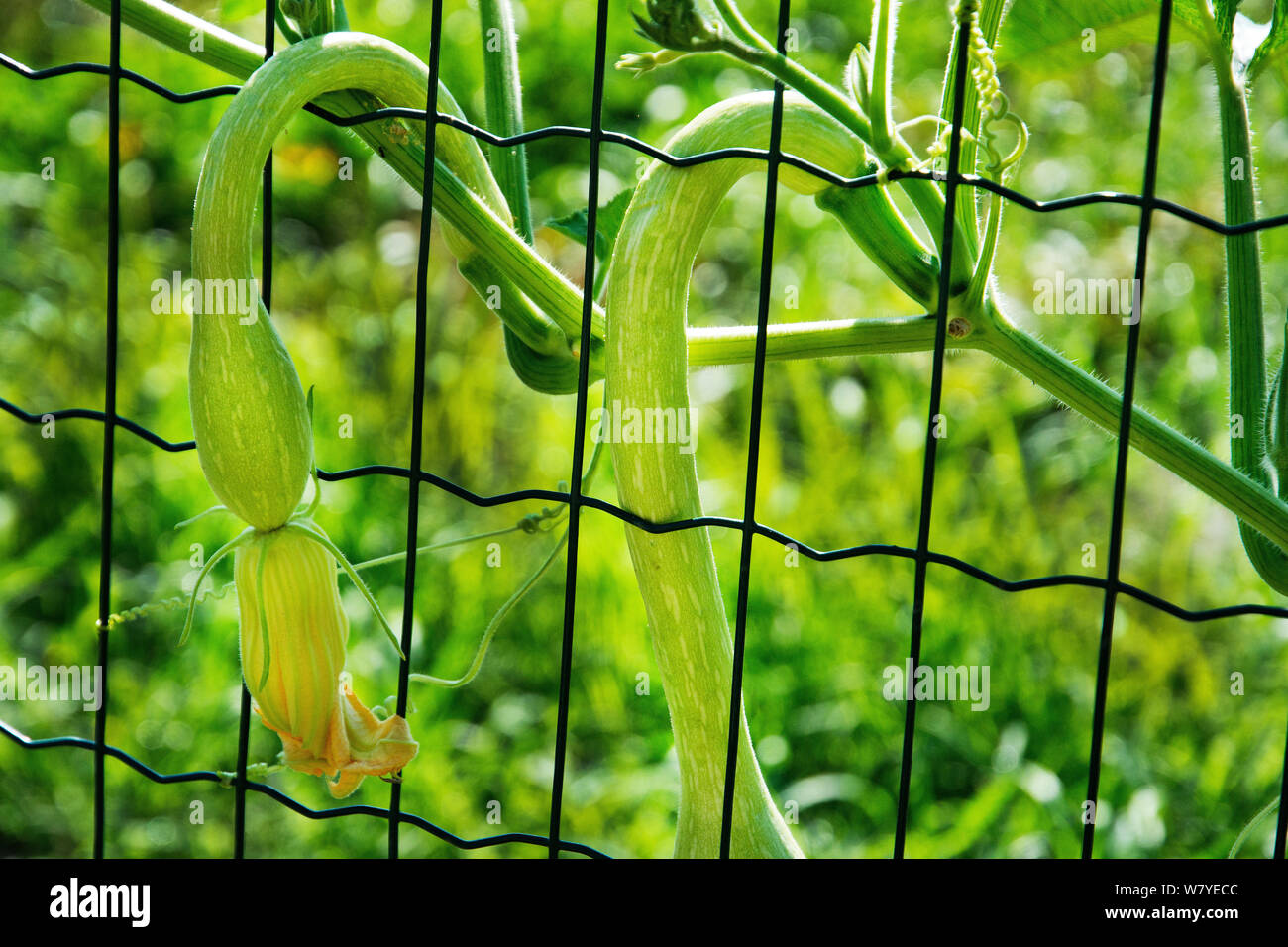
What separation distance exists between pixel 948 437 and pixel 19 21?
7.38 feet

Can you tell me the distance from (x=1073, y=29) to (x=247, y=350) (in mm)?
657

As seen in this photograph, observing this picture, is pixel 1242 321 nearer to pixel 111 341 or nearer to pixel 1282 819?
pixel 1282 819

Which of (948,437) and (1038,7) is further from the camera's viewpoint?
(948,437)

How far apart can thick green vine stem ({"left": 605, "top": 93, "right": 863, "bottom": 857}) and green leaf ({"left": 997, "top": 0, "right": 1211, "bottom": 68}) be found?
28 centimetres

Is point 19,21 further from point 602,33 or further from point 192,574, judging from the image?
point 602,33

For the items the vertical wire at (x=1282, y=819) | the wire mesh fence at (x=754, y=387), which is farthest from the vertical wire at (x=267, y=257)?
the vertical wire at (x=1282, y=819)

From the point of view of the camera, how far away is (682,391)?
749mm

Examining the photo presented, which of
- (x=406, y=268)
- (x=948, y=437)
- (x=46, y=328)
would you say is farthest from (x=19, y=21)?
(x=948, y=437)

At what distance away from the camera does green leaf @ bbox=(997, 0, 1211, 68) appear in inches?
35.2

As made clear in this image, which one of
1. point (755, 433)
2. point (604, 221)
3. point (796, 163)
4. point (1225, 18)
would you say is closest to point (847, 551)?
point (755, 433)

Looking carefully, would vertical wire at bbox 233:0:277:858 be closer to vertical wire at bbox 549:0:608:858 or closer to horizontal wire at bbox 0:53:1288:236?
horizontal wire at bbox 0:53:1288:236

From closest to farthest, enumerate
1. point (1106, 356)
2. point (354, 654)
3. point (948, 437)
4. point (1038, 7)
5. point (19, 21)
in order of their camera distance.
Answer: point (1038, 7)
point (354, 654)
point (948, 437)
point (1106, 356)
point (19, 21)

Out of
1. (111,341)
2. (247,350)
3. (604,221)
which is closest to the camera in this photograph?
(247,350)

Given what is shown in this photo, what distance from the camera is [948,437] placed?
215cm
